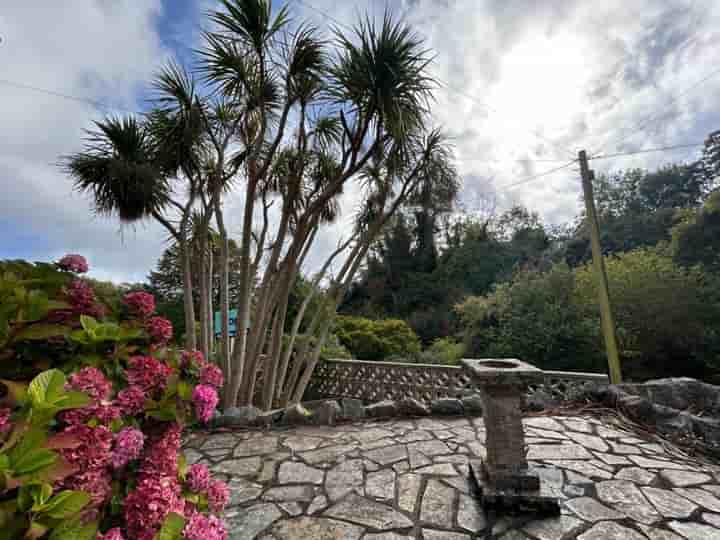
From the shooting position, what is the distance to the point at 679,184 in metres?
12.3

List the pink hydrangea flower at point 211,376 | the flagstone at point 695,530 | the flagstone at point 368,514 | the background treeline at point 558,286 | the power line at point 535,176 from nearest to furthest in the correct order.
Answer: the pink hydrangea flower at point 211,376 < the flagstone at point 695,530 < the flagstone at point 368,514 < the power line at point 535,176 < the background treeline at point 558,286

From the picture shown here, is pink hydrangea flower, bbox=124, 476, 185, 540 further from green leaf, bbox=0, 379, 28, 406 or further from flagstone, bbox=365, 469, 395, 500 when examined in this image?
flagstone, bbox=365, 469, 395, 500

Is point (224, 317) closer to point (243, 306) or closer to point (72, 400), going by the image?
point (243, 306)

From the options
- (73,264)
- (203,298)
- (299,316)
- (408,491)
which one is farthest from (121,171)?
(408,491)

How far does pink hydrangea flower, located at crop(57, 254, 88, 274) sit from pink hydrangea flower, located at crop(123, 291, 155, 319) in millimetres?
162

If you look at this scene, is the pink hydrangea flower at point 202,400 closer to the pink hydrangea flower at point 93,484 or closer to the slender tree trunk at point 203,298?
the pink hydrangea flower at point 93,484

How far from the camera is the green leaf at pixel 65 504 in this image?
1.70ft

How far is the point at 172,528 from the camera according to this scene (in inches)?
→ 26.3

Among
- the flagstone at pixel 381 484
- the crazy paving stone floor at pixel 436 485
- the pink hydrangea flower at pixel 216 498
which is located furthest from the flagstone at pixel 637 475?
the pink hydrangea flower at pixel 216 498

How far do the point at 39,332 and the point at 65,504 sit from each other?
16.5 inches

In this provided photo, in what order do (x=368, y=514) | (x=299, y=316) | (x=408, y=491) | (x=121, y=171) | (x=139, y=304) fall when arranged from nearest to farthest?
(x=139, y=304) < (x=368, y=514) < (x=408, y=491) < (x=121, y=171) < (x=299, y=316)

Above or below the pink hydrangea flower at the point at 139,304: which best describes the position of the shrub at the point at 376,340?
below

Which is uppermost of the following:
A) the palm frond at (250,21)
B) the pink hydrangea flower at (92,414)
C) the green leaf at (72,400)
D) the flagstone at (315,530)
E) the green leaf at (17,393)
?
the palm frond at (250,21)

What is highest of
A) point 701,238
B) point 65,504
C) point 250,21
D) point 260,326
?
point 250,21
